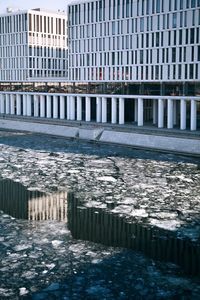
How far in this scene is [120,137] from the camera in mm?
63156

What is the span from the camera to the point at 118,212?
90.0 feet

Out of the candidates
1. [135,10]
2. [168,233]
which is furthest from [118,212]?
[135,10]

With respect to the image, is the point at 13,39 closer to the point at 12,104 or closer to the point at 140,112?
the point at 12,104

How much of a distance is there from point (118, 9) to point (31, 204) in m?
50.0

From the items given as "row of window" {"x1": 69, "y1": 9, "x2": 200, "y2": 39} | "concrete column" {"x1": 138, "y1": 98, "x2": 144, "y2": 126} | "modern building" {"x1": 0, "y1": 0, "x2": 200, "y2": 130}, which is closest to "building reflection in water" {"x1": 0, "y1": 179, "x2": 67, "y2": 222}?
"modern building" {"x1": 0, "y1": 0, "x2": 200, "y2": 130}

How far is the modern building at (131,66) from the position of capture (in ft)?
210

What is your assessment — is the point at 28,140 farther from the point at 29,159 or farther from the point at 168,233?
the point at 168,233

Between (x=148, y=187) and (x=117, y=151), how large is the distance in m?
22.1

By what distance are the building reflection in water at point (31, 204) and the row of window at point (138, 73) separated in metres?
35.4

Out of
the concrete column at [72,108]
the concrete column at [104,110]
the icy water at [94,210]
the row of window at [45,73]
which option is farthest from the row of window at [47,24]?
the icy water at [94,210]

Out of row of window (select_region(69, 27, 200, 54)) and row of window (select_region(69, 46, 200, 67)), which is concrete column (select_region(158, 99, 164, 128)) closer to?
row of window (select_region(69, 46, 200, 67))

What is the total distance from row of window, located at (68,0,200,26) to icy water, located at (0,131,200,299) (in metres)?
23.6

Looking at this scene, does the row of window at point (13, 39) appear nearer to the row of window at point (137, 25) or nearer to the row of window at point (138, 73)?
the row of window at point (137, 25)

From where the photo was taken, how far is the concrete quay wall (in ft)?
178
